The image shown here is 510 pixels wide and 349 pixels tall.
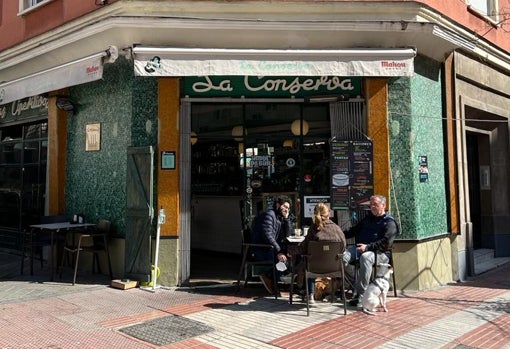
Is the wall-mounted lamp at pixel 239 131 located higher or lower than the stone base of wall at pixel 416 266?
higher

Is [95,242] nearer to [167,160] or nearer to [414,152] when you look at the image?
[167,160]

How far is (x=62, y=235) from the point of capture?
817 cm

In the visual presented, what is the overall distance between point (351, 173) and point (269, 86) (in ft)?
6.38

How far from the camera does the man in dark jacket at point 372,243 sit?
610 centimetres

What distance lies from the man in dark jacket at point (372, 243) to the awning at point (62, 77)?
471 centimetres

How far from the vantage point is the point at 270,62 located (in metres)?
6.93

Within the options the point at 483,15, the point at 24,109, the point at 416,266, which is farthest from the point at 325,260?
the point at 24,109

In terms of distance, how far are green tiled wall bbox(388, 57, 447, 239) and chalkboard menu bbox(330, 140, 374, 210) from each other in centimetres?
41

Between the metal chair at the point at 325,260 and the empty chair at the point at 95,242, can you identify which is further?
the empty chair at the point at 95,242

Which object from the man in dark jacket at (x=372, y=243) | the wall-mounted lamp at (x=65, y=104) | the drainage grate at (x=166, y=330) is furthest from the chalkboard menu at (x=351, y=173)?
the wall-mounted lamp at (x=65, y=104)

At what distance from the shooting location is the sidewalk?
4.79m

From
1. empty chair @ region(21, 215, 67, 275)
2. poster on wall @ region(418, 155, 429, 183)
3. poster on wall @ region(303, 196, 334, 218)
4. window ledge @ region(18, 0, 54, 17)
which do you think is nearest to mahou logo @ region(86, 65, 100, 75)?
window ledge @ region(18, 0, 54, 17)

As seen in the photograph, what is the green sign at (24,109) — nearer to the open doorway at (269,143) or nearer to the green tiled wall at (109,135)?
the green tiled wall at (109,135)

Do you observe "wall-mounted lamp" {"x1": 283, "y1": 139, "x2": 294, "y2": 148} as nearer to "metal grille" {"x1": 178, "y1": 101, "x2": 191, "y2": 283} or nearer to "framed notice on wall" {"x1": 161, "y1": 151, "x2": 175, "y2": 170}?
"metal grille" {"x1": 178, "y1": 101, "x2": 191, "y2": 283}
